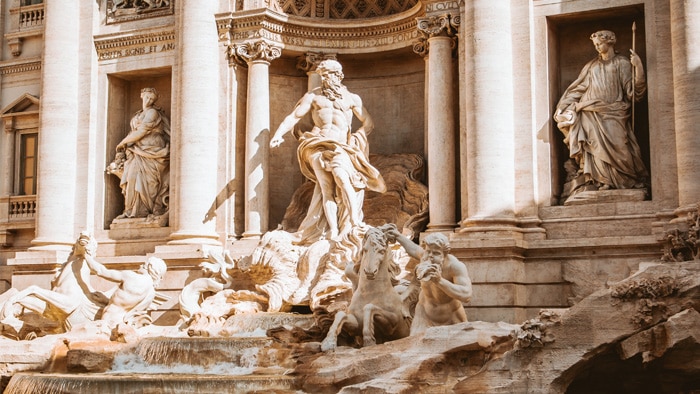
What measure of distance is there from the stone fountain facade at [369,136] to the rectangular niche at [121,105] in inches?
1.6

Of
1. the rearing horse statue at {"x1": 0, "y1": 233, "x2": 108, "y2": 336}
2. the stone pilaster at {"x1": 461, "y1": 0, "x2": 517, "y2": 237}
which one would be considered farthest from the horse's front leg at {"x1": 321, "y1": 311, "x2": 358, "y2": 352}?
the rearing horse statue at {"x1": 0, "y1": 233, "x2": 108, "y2": 336}

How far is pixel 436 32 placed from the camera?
62.4ft

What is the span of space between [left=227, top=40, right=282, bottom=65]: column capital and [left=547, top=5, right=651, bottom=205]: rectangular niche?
563 cm

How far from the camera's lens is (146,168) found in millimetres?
21578

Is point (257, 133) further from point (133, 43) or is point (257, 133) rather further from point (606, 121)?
point (606, 121)

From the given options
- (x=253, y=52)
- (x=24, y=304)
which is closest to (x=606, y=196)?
(x=253, y=52)

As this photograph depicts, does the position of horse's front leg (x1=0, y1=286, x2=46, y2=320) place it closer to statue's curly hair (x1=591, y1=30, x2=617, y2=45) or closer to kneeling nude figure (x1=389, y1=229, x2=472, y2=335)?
kneeling nude figure (x1=389, y1=229, x2=472, y2=335)

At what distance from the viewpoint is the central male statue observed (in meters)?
19.3

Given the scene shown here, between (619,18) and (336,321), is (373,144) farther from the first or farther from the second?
(336,321)

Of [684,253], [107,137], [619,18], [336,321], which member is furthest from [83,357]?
[619,18]

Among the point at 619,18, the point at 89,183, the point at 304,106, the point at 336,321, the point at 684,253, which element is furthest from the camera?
the point at 89,183

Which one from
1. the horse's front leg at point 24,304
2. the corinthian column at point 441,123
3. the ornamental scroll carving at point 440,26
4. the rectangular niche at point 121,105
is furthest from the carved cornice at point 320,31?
the horse's front leg at point 24,304

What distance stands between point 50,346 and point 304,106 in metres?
6.84

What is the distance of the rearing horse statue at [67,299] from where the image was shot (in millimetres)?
18297
